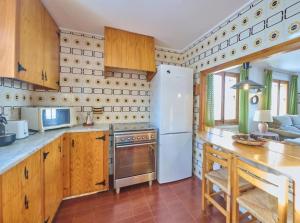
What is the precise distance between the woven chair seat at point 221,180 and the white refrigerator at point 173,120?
2.34 ft

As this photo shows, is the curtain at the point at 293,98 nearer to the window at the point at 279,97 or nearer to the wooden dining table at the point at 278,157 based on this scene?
the window at the point at 279,97

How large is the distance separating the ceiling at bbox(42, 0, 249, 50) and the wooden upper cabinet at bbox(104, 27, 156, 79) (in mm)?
96

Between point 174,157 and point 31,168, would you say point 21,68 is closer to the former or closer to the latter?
point 31,168

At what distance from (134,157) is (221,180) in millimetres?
1128

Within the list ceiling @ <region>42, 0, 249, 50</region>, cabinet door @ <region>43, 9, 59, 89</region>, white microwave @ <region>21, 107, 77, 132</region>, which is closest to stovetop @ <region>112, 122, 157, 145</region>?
white microwave @ <region>21, 107, 77, 132</region>

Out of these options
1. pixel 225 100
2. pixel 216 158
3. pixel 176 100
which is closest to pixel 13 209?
pixel 216 158

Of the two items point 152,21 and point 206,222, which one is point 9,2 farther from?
point 206,222

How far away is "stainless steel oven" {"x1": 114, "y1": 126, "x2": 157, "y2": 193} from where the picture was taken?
6.19 ft

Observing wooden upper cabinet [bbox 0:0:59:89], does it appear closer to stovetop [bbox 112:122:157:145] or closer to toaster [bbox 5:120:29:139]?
toaster [bbox 5:120:29:139]

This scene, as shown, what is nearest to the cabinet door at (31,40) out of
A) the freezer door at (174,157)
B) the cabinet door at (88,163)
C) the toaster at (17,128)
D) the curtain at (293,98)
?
the toaster at (17,128)

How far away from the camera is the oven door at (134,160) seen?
6.23 feet

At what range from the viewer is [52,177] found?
1371mm

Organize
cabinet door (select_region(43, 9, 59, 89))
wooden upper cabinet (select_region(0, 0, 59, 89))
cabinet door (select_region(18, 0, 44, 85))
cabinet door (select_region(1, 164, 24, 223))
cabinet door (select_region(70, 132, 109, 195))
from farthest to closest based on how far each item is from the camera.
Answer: cabinet door (select_region(70, 132, 109, 195))
cabinet door (select_region(43, 9, 59, 89))
cabinet door (select_region(18, 0, 44, 85))
wooden upper cabinet (select_region(0, 0, 59, 89))
cabinet door (select_region(1, 164, 24, 223))

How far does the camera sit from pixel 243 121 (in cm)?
323
